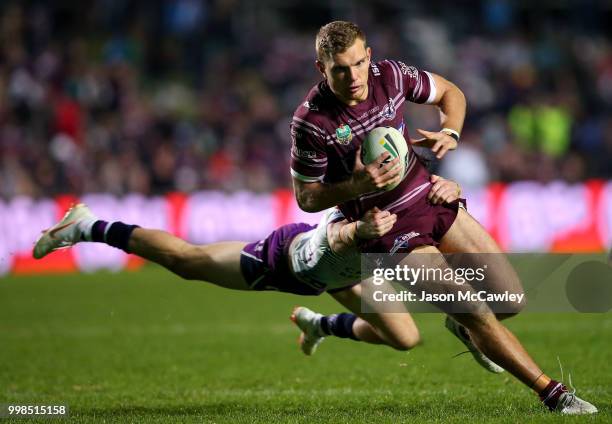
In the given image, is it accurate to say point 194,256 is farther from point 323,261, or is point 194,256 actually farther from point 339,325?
point 339,325

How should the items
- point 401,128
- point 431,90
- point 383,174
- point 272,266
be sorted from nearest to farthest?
point 383,174 → point 401,128 → point 431,90 → point 272,266

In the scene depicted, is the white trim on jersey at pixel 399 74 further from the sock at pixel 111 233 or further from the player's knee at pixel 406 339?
the sock at pixel 111 233

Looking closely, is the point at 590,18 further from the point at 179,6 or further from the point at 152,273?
the point at 152,273

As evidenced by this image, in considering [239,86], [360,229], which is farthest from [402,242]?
[239,86]

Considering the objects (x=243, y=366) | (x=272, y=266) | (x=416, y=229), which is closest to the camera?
(x=416, y=229)

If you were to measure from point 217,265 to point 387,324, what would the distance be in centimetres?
126

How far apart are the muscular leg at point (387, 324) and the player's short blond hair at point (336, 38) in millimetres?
1942

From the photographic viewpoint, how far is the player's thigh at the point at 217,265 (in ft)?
23.8

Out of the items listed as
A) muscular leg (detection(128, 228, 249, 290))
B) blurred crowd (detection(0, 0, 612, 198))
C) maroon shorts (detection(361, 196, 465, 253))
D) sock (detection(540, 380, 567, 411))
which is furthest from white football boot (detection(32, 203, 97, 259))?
blurred crowd (detection(0, 0, 612, 198))

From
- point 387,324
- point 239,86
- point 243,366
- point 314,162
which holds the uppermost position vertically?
Answer: point 239,86

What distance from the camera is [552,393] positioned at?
6.29 metres

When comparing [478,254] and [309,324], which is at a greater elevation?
[478,254]

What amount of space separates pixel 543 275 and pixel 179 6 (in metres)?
12.5

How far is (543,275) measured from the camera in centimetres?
997
